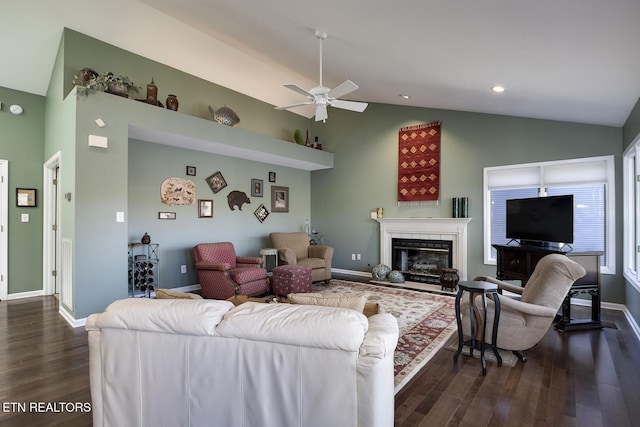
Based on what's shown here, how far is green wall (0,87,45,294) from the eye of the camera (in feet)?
16.2

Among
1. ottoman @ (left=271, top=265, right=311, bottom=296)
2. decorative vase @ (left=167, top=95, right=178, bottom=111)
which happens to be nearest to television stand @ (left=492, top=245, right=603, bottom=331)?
ottoman @ (left=271, top=265, right=311, bottom=296)

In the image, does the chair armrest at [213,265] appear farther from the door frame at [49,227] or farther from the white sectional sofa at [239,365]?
the white sectional sofa at [239,365]

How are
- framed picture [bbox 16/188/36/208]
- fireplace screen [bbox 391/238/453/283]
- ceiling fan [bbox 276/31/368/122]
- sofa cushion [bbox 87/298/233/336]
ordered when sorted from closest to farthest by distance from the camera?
1. sofa cushion [bbox 87/298/233/336]
2. ceiling fan [bbox 276/31/368/122]
3. framed picture [bbox 16/188/36/208]
4. fireplace screen [bbox 391/238/453/283]

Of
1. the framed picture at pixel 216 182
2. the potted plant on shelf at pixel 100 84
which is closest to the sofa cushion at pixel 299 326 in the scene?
the potted plant on shelf at pixel 100 84

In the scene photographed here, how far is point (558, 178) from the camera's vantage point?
495 centimetres

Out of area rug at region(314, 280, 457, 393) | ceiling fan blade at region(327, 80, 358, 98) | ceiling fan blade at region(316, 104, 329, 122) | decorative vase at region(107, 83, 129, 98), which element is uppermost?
decorative vase at region(107, 83, 129, 98)

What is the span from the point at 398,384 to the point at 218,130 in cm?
439

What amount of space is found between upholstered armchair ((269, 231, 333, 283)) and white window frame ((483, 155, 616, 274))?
2.82 meters

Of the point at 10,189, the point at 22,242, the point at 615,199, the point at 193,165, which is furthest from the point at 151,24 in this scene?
the point at 615,199

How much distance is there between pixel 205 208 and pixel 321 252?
2327mm

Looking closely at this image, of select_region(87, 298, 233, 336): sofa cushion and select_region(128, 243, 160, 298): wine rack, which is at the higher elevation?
select_region(87, 298, 233, 336): sofa cushion

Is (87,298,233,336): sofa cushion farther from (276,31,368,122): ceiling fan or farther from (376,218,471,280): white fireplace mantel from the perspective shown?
Answer: (376,218,471,280): white fireplace mantel

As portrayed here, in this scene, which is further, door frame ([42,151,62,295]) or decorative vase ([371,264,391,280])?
decorative vase ([371,264,391,280])

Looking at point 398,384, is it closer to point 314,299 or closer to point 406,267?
point 314,299
